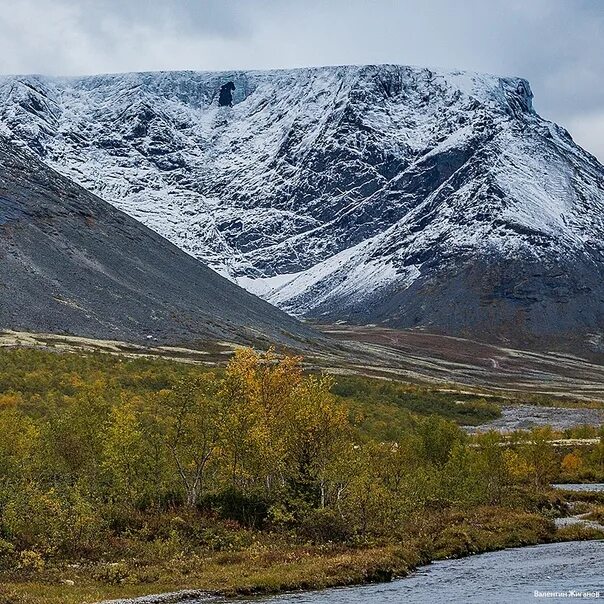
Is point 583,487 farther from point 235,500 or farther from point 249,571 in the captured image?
point 249,571

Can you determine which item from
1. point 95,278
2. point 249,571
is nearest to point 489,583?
point 249,571

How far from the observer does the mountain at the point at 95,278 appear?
146 meters

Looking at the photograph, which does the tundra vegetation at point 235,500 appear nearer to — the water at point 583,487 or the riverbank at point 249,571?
the riverbank at point 249,571

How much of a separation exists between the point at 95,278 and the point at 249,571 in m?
127

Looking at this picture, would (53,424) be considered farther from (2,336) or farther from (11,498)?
(2,336)

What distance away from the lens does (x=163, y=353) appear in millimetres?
140875

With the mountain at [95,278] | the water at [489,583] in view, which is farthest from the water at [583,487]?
the mountain at [95,278]

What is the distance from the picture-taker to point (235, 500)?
4744 cm

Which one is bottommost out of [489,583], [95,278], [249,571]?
[249,571]

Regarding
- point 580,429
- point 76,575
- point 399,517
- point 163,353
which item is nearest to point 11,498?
point 76,575

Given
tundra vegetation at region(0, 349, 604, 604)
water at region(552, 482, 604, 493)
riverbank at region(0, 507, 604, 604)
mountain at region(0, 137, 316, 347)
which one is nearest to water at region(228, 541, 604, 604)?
riverbank at region(0, 507, 604, 604)

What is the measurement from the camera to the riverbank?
32.5 metres

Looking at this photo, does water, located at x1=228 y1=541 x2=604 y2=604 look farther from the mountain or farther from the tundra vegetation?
the mountain

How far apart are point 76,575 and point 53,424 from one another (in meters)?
16.4
